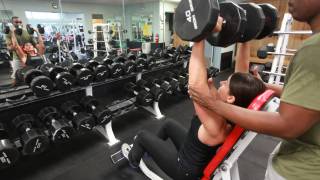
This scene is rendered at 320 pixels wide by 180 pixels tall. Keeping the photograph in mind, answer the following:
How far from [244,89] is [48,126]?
193 centimetres

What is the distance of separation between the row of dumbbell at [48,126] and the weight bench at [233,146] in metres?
1.47

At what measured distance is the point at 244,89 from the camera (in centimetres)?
100

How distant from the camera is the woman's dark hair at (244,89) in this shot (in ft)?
3.27

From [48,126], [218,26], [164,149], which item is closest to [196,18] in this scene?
[218,26]

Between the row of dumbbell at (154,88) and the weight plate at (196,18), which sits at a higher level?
the weight plate at (196,18)

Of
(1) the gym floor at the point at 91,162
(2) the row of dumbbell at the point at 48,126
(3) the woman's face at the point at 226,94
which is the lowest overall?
(1) the gym floor at the point at 91,162

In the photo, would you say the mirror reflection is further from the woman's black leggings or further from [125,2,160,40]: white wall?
the woman's black leggings

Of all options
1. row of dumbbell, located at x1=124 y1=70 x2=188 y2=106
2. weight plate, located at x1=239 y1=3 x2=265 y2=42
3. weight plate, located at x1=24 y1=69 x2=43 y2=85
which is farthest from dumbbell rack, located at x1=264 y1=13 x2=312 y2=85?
weight plate, located at x1=24 y1=69 x2=43 y2=85

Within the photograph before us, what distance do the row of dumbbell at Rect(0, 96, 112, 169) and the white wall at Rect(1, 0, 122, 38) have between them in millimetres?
3383

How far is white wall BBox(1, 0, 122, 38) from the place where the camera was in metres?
4.38

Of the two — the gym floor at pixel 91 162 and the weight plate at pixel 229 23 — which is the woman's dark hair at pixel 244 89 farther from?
the gym floor at pixel 91 162

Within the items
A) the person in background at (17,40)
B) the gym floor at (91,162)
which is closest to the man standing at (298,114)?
the gym floor at (91,162)

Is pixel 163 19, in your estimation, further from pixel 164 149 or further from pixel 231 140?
pixel 231 140

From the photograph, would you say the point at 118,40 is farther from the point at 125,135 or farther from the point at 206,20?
the point at 206,20
